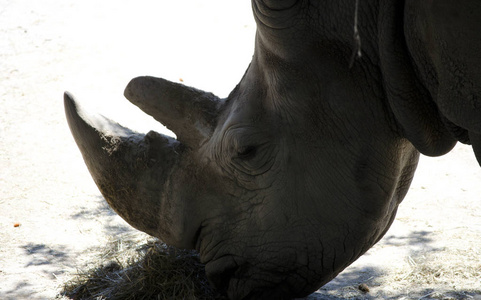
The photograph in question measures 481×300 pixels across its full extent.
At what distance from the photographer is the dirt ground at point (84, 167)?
14.9 feet

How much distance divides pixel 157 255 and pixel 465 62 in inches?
87.0

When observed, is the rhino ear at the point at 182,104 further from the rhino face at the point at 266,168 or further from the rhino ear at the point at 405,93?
the rhino ear at the point at 405,93

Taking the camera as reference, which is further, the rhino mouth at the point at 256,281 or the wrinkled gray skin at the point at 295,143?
the rhino mouth at the point at 256,281

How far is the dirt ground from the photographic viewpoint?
4.53 metres

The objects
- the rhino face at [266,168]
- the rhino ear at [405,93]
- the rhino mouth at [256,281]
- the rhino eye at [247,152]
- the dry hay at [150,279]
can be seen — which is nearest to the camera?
the rhino ear at [405,93]

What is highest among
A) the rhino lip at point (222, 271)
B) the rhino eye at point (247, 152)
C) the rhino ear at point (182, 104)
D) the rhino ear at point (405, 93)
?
the rhino ear at point (405, 93)

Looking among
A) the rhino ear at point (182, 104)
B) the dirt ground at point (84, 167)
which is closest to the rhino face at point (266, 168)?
the rhino ear at point (182, 104)

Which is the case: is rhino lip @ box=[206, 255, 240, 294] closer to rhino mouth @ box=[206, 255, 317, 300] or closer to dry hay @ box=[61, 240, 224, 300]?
rhino mouth @ box=[206, 255, 317, 300]

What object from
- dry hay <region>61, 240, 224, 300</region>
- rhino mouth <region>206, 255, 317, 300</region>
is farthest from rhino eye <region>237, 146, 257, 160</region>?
dry hay <region>61, 240, 224, 300</region>

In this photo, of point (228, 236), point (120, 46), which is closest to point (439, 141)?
point (228, 236)

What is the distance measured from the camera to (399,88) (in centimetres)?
275

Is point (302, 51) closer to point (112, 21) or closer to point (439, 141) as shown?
point (439, 141)

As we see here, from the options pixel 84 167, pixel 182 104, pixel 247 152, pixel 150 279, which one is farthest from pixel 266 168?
pixel 84 167

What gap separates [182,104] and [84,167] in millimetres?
3852
